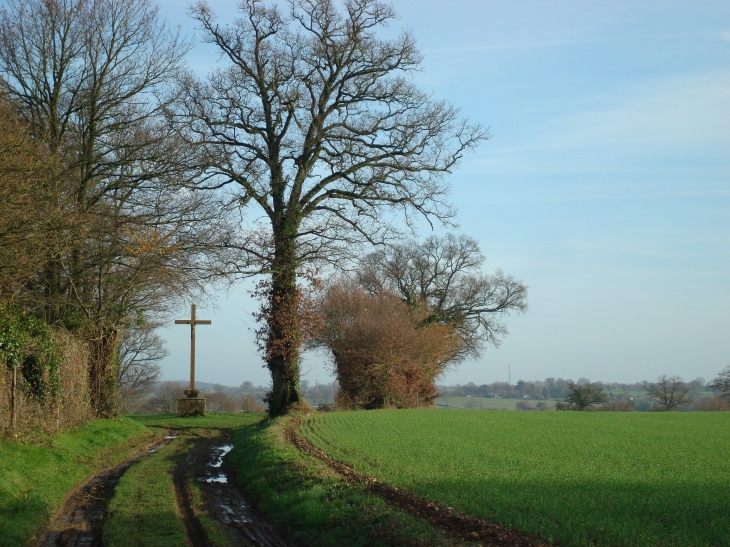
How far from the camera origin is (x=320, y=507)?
10.1 m

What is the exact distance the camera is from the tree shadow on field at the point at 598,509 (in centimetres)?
802

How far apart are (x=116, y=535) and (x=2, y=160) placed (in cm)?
797

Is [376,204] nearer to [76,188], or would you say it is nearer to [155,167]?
[155,167]

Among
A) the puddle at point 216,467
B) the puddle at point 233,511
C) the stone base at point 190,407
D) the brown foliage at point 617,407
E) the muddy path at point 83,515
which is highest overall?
the stone base at point 190,407

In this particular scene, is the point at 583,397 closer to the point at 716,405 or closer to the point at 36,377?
the point at 716,405

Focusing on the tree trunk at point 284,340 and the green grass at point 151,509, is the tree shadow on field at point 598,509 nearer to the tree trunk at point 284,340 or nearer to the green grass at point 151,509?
Answer: the green grass at point 151,509

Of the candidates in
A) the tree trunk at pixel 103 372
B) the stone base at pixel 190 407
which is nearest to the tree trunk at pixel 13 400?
the tree trunk at pixel 103 372

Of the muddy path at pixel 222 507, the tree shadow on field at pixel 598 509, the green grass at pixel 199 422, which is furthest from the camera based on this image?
the green grass at pixel 199 422

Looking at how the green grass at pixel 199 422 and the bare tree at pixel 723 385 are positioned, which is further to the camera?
Answer: the bare tree at pixel 723 385

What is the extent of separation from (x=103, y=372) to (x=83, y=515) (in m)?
14.3

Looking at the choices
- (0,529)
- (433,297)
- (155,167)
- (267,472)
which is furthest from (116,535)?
(433,297)

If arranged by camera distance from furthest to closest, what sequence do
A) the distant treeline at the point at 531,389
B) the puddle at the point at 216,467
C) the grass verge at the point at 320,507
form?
the distant treeline at the point at 531,389, the puddle at the point at 216,467, the grass verge at the point at 320,507

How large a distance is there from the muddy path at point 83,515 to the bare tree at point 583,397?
46947mm

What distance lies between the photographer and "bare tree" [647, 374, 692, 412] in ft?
186
